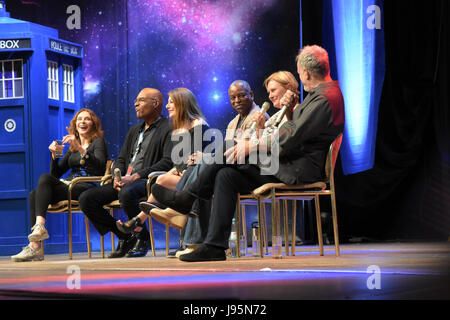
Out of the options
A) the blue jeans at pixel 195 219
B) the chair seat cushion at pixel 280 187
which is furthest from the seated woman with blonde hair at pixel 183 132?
the chair seat cushion at pixel 280 187

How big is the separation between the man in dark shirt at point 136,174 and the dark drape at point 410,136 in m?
1.86

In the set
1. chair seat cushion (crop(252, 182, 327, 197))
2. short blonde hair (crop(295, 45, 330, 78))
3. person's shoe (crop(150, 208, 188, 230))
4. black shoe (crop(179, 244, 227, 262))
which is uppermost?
short blonde hair (crop(295, 45, 330, 78))

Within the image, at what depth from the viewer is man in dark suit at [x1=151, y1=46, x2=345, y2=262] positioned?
310 cm

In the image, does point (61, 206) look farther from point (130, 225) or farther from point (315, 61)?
point (315, 61)

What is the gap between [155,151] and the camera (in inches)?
176

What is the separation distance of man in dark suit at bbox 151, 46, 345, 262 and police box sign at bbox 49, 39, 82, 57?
9.31 ft

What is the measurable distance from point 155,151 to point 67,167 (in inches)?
34.4

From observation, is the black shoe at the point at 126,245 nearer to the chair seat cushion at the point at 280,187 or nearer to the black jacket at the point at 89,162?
the black jacket at the point at 89,162

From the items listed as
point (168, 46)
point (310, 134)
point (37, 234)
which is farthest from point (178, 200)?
point (168, 46)

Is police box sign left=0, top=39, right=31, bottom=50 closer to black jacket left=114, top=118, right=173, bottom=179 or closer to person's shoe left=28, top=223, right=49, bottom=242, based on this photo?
black jacket left=114, top=118, right=173, bottom=179

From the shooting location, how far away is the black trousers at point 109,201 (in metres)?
4.22

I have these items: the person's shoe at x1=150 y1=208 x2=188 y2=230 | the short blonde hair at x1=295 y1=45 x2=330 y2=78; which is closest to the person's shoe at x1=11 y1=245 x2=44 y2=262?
the person's shoe at x1=150 y1=208 x2=188 y2=230
